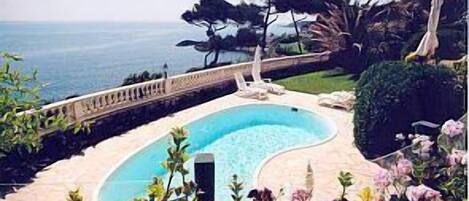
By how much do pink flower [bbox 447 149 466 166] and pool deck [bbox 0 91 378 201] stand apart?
3.67 feet

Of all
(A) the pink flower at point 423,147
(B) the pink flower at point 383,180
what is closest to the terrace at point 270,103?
(A) the pink flower at point 423,147

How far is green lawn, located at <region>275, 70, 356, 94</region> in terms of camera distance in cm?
418

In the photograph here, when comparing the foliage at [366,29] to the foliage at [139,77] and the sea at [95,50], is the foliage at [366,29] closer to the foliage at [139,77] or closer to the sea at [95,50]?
the sea at [95,50]

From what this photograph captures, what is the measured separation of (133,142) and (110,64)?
782 millimetres

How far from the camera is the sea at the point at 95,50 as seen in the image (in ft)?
11.8

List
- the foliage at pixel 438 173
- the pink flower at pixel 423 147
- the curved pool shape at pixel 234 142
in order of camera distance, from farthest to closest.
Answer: the curved pool shape at pixel 234 142 → the pink flower at pixel 423 147 → the foliage at pixel 438 173

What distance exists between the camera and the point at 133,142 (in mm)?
4176

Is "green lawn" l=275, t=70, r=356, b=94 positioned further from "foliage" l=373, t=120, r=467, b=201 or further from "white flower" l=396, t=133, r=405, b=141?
"foliage" l=373, t=120, r=467, b=201

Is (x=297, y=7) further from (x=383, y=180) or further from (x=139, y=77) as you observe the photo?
(x=383, y=180)

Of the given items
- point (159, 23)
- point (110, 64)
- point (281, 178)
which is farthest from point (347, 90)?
point (110, 64)

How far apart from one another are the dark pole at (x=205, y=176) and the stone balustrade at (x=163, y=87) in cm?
72

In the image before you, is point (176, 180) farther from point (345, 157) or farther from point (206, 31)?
point (345, 157)

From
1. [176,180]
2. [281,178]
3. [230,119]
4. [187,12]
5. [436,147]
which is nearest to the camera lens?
[176,180]

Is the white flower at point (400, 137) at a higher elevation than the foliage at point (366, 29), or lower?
lower
